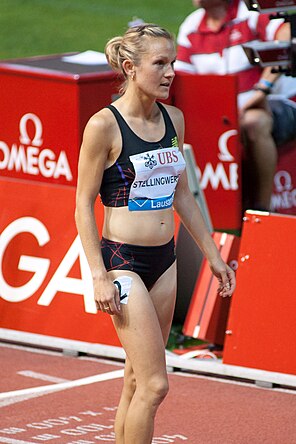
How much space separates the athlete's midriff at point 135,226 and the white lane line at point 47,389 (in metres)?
2.09

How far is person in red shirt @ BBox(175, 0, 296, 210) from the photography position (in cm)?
1089

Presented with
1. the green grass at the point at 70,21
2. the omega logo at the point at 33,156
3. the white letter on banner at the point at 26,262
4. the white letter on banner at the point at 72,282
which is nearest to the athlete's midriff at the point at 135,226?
the white letter on banner at the point at 72,282

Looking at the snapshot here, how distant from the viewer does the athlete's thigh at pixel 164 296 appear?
5820 millimetres

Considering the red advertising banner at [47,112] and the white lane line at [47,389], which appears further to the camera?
the red advertising banner at [47,112]

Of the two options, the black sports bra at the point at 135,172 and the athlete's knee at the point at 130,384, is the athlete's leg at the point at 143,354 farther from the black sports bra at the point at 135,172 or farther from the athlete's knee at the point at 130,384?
the black sports bra at the point at 135,172

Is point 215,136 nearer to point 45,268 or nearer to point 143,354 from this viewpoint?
point 45,268

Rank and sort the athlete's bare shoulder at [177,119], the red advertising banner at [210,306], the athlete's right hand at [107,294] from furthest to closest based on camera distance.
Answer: the red advertising banner at [210,306] → the athlete's bare shoulder at [177,119] → the athlete's right hand at [107,294]

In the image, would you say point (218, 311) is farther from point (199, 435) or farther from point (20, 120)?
point (20, 120)

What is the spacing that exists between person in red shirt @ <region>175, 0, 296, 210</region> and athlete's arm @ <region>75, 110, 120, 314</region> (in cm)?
532

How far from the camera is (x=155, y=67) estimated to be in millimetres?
5629

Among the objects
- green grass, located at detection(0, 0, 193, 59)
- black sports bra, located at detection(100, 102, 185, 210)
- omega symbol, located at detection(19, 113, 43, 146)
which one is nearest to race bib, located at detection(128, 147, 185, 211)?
black sports bra, located at detection(100, 102, 185, 210)

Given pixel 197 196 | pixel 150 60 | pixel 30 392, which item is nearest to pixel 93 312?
pixel 30 392

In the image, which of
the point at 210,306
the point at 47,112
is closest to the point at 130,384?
the point at 210,306

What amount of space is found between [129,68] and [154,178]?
1.67 ft
